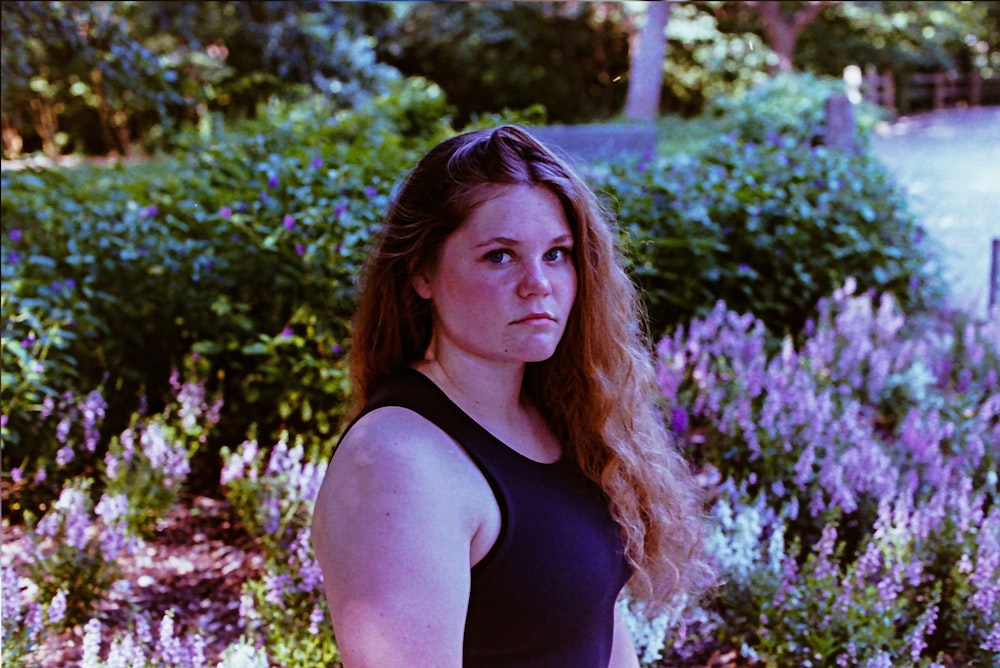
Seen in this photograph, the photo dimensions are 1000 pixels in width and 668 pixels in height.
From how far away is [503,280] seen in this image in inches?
52.7

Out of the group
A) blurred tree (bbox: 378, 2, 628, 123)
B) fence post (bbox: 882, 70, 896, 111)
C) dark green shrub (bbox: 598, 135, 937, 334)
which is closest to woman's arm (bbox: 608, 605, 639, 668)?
dark green shrub (bbox: 598, 135, 937, 334)

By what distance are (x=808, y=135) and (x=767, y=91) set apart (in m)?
2.87

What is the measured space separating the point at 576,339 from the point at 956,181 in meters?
12.5

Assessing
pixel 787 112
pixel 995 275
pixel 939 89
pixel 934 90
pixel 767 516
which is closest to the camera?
pixel 767 516

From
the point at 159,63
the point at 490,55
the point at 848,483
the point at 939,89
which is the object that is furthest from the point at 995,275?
the point at 939,89

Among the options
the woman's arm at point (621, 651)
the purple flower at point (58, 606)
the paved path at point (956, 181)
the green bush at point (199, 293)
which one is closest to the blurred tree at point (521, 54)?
the paved path at point (956, 181)

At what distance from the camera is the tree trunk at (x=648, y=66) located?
14.9 metres

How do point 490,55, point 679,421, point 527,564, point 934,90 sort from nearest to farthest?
point 527,564, point 679,421, point 490,55, point 934,90

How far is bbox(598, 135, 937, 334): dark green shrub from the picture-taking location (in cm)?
447

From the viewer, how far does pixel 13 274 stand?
3402 millimetres

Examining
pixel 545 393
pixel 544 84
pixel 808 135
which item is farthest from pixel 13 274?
pixel 544 84

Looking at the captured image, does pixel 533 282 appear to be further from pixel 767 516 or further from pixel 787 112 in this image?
Answer: pixel 787 112

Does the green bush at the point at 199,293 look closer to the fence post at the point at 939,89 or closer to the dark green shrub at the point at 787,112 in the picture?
the dark green shrub at the point at 787,112

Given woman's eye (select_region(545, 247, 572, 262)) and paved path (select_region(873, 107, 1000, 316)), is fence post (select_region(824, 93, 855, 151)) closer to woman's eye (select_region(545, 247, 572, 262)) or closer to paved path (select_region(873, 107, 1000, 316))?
paved path (select_region(873, 107, 1000, 316))
